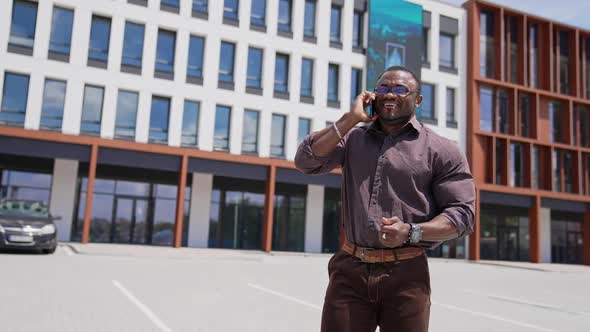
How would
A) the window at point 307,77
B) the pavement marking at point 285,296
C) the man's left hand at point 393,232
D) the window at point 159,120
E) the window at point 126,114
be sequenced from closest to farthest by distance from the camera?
1. the man's left hand at point 393,232
2. the pavement marking at point 285,296
3. the window at point 126,114
4. the window at point 159,120
5. the window at point 307,77

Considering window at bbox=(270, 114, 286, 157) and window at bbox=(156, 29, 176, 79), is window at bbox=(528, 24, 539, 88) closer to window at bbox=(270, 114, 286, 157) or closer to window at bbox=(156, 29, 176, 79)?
window at bbox=(270, 114, 286, 157)

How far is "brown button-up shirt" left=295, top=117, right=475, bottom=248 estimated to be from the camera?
239 centimetres

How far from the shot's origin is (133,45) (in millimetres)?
23781

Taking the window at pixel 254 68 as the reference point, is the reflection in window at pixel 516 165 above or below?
below

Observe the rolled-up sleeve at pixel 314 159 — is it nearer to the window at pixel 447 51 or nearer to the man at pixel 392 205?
the man at pixel 392 205

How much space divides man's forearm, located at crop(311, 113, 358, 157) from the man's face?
21 cm

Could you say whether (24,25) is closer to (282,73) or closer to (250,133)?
(250,133)

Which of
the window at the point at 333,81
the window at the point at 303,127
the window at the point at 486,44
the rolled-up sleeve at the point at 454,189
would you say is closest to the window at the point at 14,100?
the window at the point at 303,127

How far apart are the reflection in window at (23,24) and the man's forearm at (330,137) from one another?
22.9 meters

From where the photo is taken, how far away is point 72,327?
5.96 m

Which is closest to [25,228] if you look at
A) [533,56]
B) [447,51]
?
[447,51]

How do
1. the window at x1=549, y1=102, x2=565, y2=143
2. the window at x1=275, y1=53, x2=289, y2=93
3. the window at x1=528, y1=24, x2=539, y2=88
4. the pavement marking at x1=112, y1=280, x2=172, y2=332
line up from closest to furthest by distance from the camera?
the pavement marking at x1=112, y1=280, x2=172, y2=332 < the window at x1=275, y1=53, x2=289, y2=93 < the window at x1=528, y1=24, x2=539, y2=88 < the window at x1=549, y1=102, x2=565, y2=143

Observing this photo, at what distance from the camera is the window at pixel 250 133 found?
2539cm

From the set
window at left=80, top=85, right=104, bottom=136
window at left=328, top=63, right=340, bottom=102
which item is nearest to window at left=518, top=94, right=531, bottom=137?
window at left=328, top=63, right=340, bottom=102
